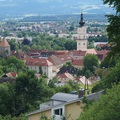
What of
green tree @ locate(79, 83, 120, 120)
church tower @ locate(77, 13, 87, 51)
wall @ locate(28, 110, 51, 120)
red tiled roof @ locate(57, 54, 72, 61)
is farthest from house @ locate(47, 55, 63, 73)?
green tree @ locate(79, 83, 120, 120)

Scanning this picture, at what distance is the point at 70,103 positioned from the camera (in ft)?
40.0

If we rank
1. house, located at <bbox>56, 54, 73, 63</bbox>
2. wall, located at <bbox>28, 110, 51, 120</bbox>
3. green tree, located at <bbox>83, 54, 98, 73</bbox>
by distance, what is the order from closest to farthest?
wall, located at <bbox>28, 110, 51, 120</bbox>
green tree, located at <bbox>83, 54, 98, 73</bbox>
house, located at <bbox>56, 54, 73, 63</bbox>

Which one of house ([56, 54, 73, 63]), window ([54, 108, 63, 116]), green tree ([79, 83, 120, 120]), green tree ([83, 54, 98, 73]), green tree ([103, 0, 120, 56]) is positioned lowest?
house ([56, 54, 73, 63])

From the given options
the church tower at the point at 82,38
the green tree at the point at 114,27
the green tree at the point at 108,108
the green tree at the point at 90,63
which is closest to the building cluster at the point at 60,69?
the church tower at the point at 82,38

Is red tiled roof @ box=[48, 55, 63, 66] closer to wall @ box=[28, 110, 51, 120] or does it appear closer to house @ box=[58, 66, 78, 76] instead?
house @ box=[58, 66, 78, 76]

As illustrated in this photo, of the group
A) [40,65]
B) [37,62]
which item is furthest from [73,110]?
[37,62]

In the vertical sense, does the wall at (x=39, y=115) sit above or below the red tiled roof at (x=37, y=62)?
above

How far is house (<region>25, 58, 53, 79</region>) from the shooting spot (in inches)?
2005

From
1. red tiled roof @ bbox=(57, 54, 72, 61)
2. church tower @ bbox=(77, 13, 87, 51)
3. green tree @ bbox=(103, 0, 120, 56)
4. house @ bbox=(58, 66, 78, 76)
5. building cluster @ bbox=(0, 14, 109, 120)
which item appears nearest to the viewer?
green tree @ bbox=(103, 0, 120, 56)

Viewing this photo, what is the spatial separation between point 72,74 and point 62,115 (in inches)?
1466

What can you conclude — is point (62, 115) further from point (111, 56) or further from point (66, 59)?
point (66, 59)

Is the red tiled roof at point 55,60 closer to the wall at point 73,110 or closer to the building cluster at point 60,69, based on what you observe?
the building cluster at point 60,69

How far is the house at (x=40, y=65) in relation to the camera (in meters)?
50.9

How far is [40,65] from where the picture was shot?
52.1m
